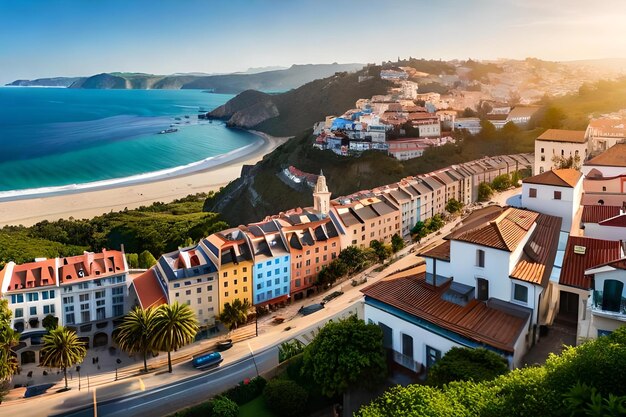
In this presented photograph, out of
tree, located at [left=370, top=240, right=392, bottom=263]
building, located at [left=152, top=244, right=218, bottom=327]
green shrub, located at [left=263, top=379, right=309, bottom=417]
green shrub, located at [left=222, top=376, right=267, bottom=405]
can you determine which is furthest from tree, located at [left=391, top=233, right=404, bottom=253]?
green shrub, located at [left=263, top=379, right=309, bottom=417]

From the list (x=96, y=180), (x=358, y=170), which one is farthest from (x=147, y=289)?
(x=96, y=180)

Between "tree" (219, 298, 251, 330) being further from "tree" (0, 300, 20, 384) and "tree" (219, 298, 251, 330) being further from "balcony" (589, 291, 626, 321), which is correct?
"balcony" (589, 291, 626, 321)

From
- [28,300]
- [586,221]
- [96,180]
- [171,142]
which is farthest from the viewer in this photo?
[171,142]

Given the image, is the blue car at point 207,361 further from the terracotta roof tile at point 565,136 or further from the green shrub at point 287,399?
the terracotta roof tile at point 565,136

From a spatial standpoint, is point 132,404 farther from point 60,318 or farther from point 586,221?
point 586,221

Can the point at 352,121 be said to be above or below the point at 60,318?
above

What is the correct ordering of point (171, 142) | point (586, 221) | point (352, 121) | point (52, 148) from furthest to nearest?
1. point (171, 142)
2. point (52, 148)
3. point (352, 121)
4. point (586, 221)

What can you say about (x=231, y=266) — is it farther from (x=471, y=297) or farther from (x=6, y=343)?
(x=471, y=297)
